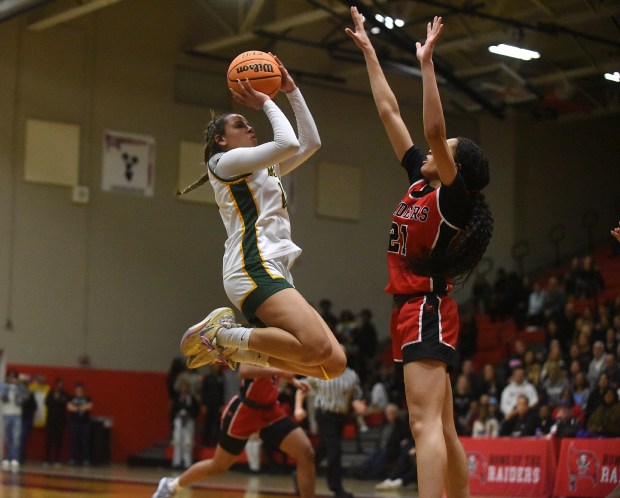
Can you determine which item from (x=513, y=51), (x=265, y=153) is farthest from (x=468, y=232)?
(x=513, y=51)

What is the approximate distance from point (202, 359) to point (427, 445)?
2.03 meters

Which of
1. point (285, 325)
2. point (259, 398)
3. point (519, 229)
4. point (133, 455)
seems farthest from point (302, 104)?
point (519, 229)

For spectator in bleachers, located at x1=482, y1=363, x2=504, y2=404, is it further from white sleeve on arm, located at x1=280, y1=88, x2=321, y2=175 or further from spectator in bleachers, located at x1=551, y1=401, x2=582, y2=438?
white sleeve on arm, located at x1=280, y1=88, x2=321, y2=175

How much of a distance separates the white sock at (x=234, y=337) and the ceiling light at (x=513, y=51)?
1453cm

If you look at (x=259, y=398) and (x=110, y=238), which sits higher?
(x=110, y=238)

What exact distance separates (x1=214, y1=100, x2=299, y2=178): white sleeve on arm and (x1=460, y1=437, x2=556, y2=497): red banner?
8208mm

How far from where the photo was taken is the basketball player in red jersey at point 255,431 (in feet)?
31.4

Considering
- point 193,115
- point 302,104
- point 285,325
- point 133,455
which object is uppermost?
point 193,115

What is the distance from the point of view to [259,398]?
9.86m

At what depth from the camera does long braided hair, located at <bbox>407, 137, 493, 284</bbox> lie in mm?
5961

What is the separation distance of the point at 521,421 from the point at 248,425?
6959mm

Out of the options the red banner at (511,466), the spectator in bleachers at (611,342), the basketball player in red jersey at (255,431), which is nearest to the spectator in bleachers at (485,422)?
the red banner at (511,466)

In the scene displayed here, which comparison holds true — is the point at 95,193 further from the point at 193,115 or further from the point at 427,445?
the point at 427,445

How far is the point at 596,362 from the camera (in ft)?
55.3
